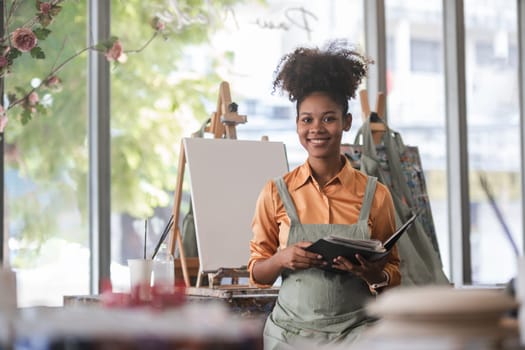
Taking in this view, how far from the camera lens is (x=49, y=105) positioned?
443 centimetres

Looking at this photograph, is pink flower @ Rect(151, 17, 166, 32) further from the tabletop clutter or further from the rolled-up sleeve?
the tabletop clutter

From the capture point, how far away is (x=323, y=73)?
300cm

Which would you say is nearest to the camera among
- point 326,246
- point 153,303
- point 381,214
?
point 153,303

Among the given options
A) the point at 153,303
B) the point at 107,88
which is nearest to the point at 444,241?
the point at 107,88

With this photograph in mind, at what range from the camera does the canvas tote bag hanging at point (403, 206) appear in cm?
446

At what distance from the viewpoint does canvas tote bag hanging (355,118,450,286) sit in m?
4.46

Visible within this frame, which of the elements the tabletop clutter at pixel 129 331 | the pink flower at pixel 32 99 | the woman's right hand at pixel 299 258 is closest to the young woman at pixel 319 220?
the woman's right hand at pixel 299 258

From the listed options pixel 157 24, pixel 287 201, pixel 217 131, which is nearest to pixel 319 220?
pixel 287 201

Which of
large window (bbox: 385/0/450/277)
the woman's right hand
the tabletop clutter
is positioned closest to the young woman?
the woman's right hand

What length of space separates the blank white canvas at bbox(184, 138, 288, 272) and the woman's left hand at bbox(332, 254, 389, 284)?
4.35 ft

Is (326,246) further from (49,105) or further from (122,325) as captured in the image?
(49,105)

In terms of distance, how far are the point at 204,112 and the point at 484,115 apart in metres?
2.09

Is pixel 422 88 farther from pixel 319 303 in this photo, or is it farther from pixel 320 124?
pixel 319 303

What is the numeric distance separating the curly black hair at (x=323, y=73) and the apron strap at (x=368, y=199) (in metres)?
0.25
